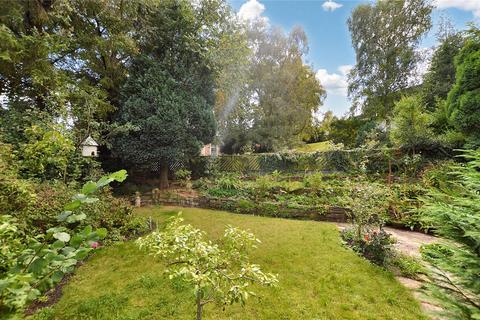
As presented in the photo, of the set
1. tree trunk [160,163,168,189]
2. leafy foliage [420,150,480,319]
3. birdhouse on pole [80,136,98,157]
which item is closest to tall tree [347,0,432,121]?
tree trunk [160,163,168,189]

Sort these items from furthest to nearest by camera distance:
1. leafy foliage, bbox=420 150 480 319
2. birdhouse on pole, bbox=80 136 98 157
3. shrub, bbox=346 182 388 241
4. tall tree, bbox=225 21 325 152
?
tall tree, bbox=225 21 325 152, birdhouse on pole, bbox=80 136 98 157, shrub, bbox=346 182 388 241, leafy foliage, bbox=420 150 480 319

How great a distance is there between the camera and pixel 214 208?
738 cm

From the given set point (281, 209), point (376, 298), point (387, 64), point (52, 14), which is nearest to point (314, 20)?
point (281, 209)

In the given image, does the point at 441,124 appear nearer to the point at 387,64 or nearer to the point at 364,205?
the point at 387,64

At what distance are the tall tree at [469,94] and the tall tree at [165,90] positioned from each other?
8898 mm

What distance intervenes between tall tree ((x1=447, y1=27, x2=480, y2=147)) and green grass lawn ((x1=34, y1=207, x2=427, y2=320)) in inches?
269

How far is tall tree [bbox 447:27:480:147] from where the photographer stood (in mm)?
7098

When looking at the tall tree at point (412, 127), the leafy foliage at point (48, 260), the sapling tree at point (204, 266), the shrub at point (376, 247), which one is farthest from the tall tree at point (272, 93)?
the leafy foliage at point (48, 260)

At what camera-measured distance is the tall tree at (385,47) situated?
1509cm

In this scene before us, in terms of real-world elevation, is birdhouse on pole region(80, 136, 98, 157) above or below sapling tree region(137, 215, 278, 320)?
above

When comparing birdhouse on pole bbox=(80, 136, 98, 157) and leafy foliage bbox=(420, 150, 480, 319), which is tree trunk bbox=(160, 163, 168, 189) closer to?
birdhouse on pole bbox=(80, 136, 98, 157)

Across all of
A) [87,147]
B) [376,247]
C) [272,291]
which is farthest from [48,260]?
[87,147]

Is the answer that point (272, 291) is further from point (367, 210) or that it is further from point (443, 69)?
point (443, 69)

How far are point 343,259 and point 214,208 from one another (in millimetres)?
4436
